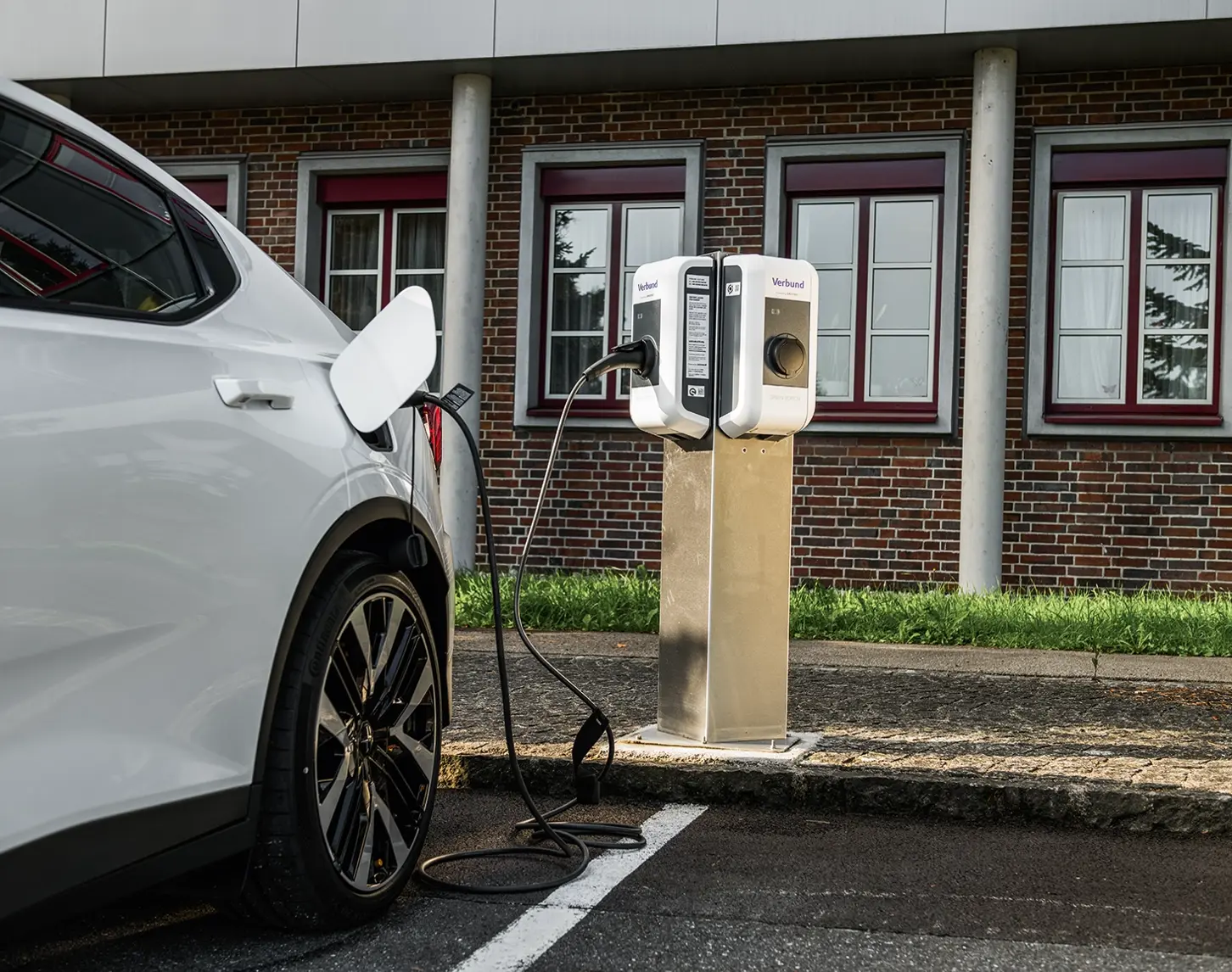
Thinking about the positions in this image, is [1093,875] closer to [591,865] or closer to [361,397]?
[591,865]

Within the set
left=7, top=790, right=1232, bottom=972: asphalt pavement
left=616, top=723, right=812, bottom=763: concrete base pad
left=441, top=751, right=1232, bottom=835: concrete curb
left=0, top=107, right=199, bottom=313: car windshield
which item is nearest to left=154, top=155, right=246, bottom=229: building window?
left=616, top=723, right=812, bottom=763: concrete base pad

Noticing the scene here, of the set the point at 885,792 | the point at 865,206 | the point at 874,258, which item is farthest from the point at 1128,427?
the point at 885,792

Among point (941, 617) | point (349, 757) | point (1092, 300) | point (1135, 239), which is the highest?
point (1135, 239)

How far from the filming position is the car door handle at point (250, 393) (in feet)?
9.31

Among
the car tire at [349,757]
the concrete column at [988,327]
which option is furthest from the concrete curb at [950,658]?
the car tire at [349,757]

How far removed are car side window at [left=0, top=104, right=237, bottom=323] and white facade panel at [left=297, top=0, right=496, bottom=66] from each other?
804 centimetres

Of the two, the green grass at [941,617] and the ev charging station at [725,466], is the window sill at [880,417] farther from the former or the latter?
the ev charging station at [725,466]

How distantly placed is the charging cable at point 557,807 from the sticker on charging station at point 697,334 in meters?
0.12

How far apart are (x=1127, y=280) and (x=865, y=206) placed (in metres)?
1.98

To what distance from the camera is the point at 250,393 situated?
289 cm

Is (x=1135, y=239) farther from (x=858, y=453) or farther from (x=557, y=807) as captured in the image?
(x=557, y=807)

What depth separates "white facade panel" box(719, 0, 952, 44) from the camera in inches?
389

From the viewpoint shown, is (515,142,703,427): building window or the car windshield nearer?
the car windshield

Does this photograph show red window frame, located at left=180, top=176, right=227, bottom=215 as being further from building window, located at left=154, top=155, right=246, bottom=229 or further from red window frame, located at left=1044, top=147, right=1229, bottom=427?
red window frame, located at left=1044, top=147, right=1229, bottom=427
